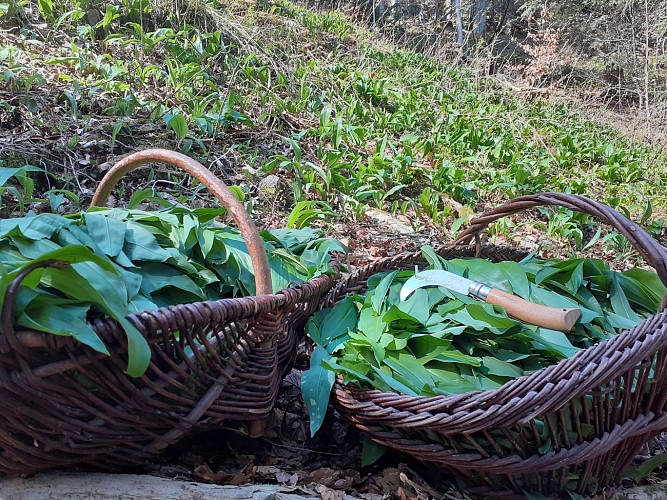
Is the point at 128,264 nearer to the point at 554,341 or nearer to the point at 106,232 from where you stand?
the point at 106,232

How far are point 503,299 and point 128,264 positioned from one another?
0.98 meters

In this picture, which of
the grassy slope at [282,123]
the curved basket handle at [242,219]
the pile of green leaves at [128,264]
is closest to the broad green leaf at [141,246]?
the pile of green leaves at [128,264]

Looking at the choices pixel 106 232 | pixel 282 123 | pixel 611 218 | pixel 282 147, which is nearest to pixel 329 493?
pixel 106 232

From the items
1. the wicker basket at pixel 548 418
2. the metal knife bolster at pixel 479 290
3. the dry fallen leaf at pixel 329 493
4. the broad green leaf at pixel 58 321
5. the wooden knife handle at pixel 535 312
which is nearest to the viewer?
the broad green leaf at pixel 58 321

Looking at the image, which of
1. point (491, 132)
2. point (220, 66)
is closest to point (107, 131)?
point (220, 66)

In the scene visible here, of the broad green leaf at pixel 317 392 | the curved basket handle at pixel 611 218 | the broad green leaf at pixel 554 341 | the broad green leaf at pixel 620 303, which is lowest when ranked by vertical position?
the broad green leaf at pixel 317 392

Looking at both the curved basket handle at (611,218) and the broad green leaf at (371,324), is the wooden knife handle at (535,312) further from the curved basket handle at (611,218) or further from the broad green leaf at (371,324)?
the broad green leaf at (371,324)

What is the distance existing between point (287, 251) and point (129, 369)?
806 mm

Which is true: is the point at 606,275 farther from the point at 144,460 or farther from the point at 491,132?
the point at 491,132

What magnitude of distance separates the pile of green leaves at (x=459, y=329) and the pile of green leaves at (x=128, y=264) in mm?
212

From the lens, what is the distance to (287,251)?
1.60m

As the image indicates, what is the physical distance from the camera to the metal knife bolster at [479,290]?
152cm

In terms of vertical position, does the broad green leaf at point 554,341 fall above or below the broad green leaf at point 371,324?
above

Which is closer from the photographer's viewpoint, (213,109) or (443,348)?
(443,348)
